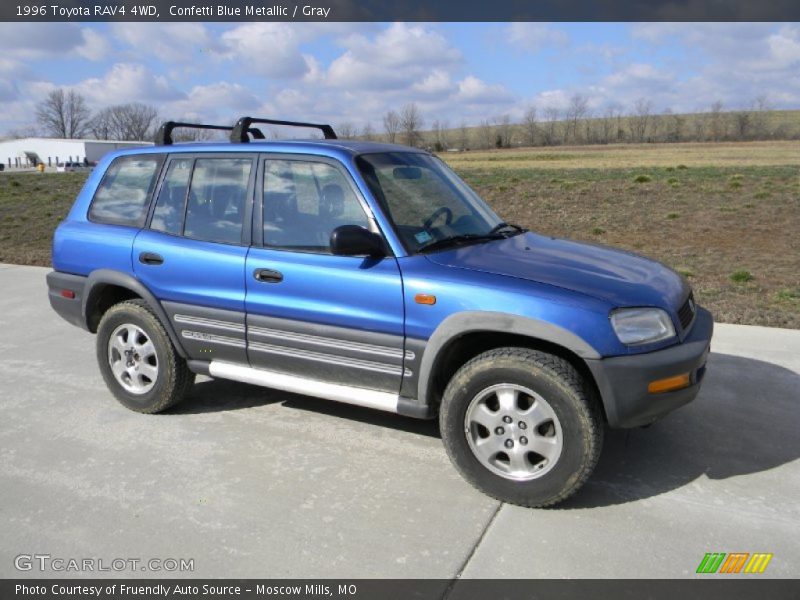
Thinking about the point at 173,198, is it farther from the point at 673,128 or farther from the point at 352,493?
the point at 673,128

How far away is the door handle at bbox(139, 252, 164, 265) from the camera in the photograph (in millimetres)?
4434

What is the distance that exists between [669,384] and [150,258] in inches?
127

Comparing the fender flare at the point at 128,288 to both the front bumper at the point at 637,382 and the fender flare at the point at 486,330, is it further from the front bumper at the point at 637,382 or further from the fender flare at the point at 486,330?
the front bumper at the point at 637,382

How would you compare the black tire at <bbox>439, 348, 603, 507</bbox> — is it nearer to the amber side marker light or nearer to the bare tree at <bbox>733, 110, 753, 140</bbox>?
the amber side marker light

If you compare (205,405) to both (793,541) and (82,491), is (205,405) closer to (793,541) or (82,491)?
(82,491)

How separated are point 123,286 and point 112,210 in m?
0.61

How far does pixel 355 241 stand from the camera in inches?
140

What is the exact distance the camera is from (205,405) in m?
4.88

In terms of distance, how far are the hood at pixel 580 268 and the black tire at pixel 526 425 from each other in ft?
1.32

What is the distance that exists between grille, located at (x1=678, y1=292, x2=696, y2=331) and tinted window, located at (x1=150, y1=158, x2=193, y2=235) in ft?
10.1

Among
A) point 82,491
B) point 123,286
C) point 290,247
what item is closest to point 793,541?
point 290,247

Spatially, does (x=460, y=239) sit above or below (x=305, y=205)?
below

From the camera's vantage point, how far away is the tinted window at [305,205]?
391 centimetres

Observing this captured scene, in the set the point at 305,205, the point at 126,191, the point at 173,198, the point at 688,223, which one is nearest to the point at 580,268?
the point at 305,205
